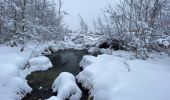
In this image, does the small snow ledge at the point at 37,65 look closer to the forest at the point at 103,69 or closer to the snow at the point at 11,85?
the forest at the point at 103,69

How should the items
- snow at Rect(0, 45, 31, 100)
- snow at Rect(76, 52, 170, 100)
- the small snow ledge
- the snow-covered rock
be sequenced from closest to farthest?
1. snow at Rect(76, 52, 170, 100)
2. snow at Rect(0, 45, 31, 100)
3. the small snow ledge
4. the snow-covered rock

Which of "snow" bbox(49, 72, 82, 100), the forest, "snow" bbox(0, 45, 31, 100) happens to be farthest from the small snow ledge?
"snow" bbox(49, 72, 82, 100)

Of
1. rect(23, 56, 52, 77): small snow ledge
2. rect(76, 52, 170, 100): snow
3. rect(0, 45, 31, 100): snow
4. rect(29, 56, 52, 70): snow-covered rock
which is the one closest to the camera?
rect(76, 52, 170, 100): snow

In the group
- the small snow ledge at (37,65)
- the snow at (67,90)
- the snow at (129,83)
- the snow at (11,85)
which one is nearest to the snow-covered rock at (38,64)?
the small snow ledge at (37,65)

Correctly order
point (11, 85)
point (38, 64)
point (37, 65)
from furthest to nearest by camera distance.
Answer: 1. point (38, 64)
2. point (37, 65)
3. point (11, 85)

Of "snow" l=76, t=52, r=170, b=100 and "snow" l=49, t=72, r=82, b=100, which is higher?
"snow" l=76, t=52, r=170, b=100

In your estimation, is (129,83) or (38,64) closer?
(129,83)

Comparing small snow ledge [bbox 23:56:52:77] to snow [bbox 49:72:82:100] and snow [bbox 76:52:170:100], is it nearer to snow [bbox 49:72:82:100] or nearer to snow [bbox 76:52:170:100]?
snow [bbox 49:72:82:100]

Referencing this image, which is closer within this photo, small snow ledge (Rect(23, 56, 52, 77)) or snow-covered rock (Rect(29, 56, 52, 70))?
small snow ledge (Rect(23, 56, 52, 77))

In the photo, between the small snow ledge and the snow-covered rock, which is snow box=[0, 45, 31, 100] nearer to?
the small snow ledge

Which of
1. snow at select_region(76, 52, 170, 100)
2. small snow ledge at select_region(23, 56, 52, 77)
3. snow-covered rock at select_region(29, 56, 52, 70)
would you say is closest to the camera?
snow at select_region(76, 52, 170, 100)

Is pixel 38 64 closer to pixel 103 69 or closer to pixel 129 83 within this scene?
pixel 103 69

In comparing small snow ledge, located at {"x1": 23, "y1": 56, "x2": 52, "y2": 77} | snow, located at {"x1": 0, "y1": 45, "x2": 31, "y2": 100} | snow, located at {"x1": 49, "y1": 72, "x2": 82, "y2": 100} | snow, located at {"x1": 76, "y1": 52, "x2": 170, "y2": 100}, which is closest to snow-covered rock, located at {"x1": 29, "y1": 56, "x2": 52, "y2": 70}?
small snow ledge, located at {"x1": 23, "y1": 56, "x2": 52, "y2": 77}

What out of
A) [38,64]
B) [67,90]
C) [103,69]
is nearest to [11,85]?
[67,90]
